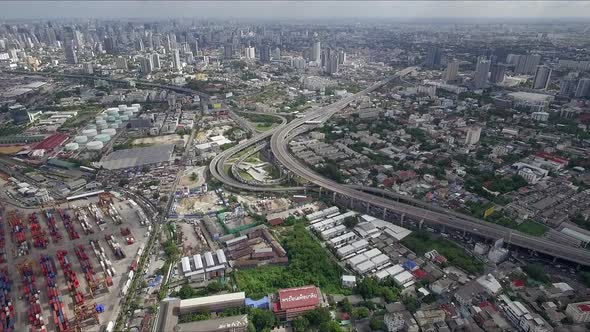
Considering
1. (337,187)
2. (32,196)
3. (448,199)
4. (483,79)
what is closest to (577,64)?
(483,79)

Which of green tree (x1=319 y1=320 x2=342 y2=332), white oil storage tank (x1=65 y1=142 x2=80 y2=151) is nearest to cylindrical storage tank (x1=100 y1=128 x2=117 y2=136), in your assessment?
white oil storage tank (x1=65 y1=142 x2=80 y2=151)

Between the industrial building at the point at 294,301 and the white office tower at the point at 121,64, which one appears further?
the white office tower at the point at 121,64

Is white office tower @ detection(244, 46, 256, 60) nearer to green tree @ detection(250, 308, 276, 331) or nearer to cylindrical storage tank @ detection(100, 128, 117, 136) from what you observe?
cylindrical storage tank @ detection(100, 128, 117, 136)

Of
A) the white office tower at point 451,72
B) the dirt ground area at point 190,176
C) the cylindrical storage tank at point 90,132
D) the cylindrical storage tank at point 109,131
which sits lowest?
the dirt ground area at point 190,176

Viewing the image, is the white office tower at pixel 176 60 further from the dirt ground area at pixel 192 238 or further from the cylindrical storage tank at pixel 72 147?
the dirt ground area at pixel 192 238

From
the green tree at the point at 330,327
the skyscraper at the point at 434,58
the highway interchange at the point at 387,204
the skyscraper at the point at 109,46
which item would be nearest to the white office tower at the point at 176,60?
the skyscraper at the point at 109,46

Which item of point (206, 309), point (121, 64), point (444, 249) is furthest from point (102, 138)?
point (121, 64)

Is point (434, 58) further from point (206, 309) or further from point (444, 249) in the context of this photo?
point (206, 309)
